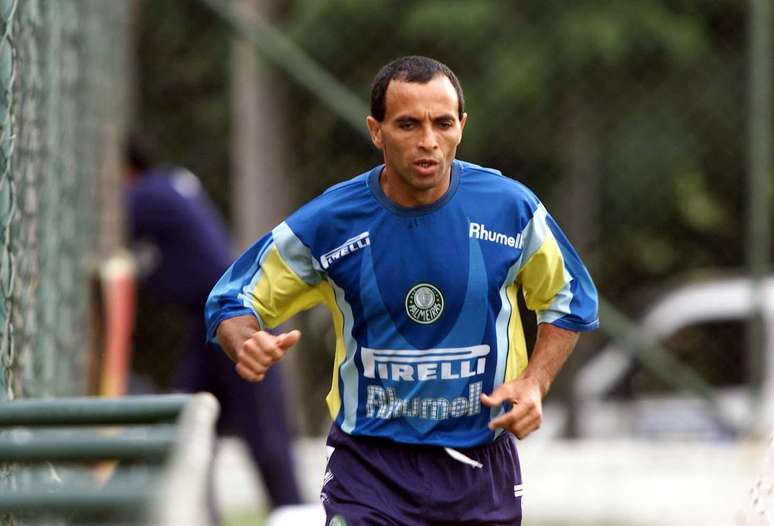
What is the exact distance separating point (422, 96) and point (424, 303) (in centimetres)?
46

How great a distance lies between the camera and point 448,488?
4.08 meters

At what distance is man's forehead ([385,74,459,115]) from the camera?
3877mm

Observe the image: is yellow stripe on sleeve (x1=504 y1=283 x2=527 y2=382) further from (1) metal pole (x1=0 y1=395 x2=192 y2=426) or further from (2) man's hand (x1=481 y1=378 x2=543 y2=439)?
(1) metal pole (x1=0 y1=395 x2=192 y2=426)

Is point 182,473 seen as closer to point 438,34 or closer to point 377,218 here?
point 377,218

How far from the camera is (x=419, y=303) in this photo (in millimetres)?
3979

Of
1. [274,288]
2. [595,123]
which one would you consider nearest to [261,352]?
[274,288]

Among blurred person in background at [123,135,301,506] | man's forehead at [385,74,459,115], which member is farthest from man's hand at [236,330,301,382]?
blurred person in background at [123,135,301,506]

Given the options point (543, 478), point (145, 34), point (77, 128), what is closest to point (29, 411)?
point (77, 128)

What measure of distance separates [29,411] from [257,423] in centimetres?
473

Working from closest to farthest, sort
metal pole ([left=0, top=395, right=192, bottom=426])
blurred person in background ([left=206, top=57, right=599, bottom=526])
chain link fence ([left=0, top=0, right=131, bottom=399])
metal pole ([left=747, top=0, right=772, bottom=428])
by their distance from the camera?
metal pole ([left=0, top=395, right=192, bottom=426]) < blurred person in background ([left=206, top=57, right=599, bottom=526]) < chain link fence ([left=0, top=0, right=131, bottom=399]) < metal pole ([left=747, top=0, right=772, bottom=428])

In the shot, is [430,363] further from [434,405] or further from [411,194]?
[411,194]

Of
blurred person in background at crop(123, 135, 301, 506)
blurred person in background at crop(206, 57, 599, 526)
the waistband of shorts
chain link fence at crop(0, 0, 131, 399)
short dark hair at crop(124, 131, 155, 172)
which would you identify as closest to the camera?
blurred person in background at crop(206, 57, 599, 526)

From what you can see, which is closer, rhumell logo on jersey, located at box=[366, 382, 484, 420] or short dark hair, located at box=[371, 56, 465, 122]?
short dark hair, located at box=[371, 56, 465, 122]

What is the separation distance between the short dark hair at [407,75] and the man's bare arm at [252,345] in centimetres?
55
